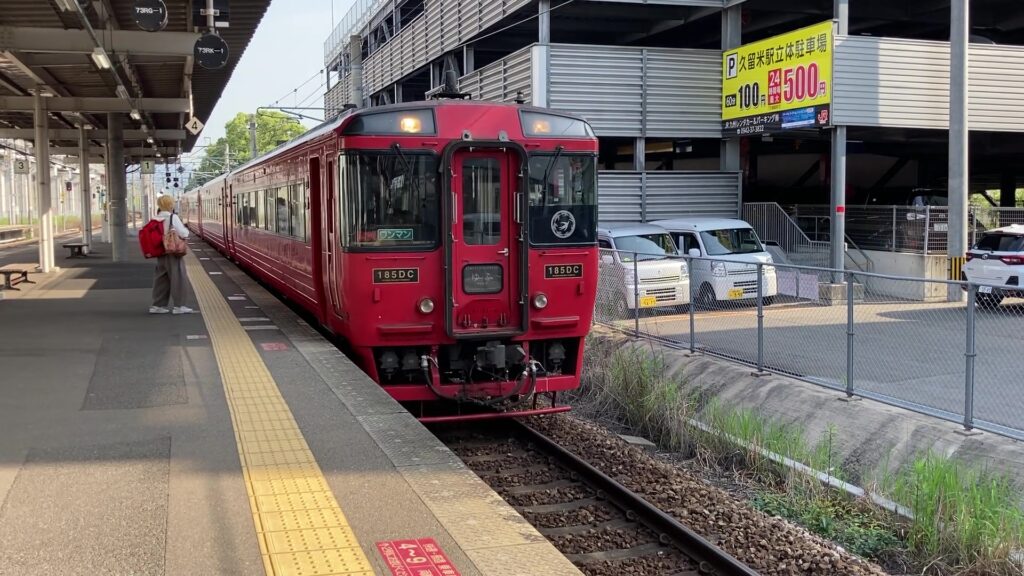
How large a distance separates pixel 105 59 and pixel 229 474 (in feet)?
37.2

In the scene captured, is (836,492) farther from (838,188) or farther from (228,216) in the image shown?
(228,216)

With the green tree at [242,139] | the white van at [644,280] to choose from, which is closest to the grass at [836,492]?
the white van at [644,280]

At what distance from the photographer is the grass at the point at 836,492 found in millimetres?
5902

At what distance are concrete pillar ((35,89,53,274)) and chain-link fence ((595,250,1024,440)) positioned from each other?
590 inches

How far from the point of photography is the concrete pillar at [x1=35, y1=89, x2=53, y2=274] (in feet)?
68.8

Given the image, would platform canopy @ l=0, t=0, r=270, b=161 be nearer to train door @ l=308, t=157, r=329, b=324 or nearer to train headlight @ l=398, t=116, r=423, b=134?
train door @ l=308, t=157, r=329, b=324

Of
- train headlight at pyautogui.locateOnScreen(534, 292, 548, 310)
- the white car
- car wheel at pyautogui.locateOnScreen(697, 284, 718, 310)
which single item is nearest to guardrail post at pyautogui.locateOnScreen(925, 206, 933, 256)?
the white car

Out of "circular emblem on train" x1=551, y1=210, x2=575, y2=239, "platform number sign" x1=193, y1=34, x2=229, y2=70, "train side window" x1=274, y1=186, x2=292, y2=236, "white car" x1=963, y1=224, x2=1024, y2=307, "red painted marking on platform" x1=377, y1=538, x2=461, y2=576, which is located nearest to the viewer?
"red painted marking on platform" x1=377, y1=538, x2=461, y2=576

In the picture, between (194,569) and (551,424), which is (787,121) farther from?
(194,569)

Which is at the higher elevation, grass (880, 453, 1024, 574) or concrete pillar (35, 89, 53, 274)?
concrete pillar (35, 89, 53, 274)

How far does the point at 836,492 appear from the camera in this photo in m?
7.30

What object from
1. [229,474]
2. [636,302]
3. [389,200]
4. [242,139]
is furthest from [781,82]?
[242,139]

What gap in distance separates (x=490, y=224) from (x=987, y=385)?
447 cm

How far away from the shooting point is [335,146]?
863 centimetres
